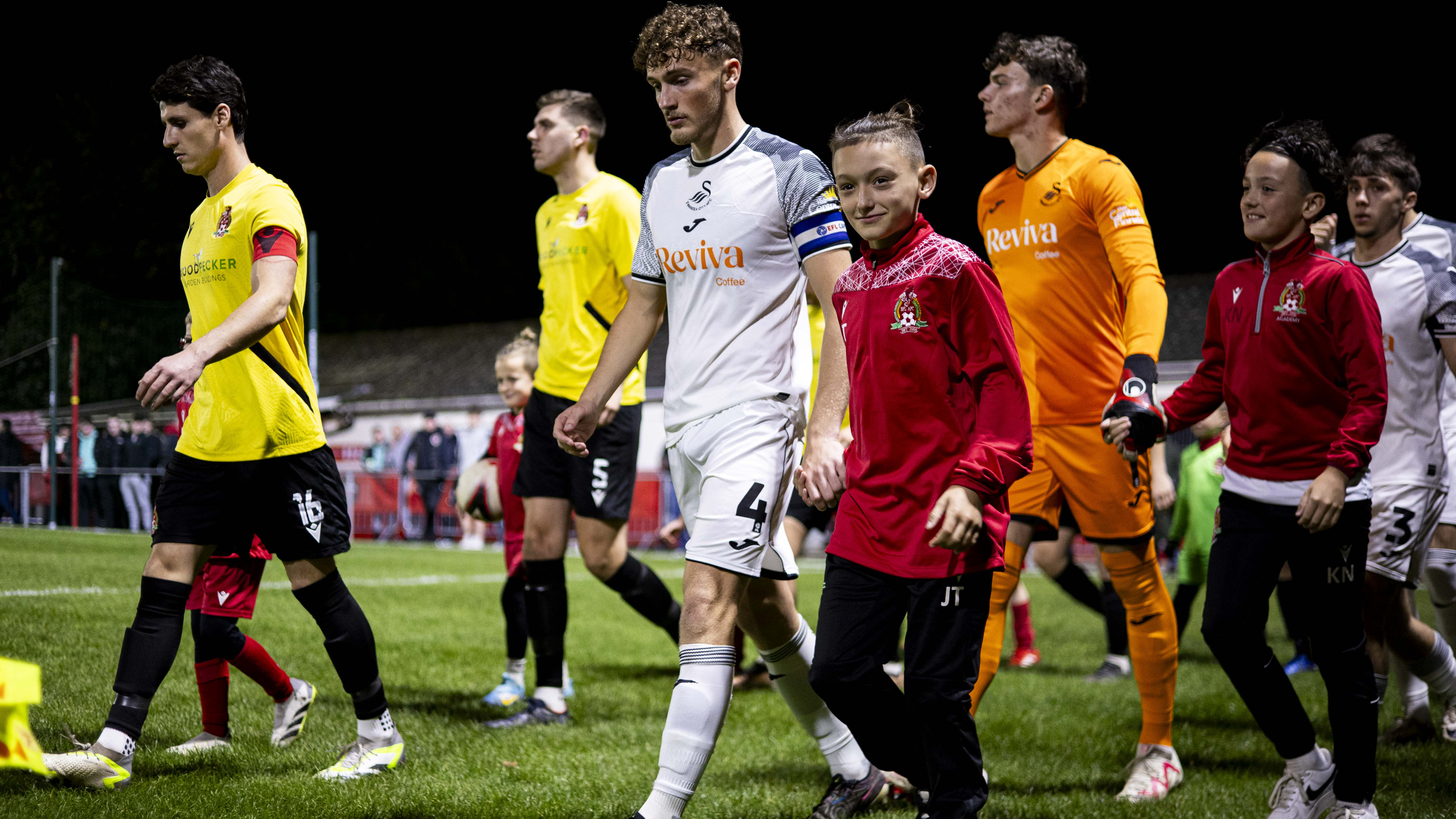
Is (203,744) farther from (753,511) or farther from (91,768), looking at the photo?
(753,511)

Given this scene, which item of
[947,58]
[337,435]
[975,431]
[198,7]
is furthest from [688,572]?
[337,435]

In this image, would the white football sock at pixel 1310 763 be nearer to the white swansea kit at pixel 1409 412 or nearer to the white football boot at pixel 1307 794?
the white football boot at pixel 1307 794

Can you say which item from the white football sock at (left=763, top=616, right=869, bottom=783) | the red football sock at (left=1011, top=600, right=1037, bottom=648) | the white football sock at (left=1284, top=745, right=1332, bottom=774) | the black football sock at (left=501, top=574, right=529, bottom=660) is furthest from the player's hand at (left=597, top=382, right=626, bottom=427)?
the red football sock at (left=1011, top=600, right=1037, bottom=648)

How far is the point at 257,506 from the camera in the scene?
3801 mm

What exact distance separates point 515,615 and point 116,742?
8.50 feet

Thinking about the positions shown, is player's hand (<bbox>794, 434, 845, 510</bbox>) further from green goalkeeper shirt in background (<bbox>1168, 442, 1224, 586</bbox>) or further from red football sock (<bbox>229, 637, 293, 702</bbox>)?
green goalkeeper shirt in background (<bbox>1168, 442, 1224, 586</bbox>)

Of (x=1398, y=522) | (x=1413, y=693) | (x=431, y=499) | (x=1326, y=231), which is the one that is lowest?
(x=431, y=499)

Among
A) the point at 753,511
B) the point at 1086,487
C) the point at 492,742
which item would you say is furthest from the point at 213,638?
the point at 1086,487

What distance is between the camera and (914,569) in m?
2.87

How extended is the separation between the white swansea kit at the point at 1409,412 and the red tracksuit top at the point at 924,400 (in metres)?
2.35

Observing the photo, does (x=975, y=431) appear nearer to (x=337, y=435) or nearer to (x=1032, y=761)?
(x=1032, y=761)

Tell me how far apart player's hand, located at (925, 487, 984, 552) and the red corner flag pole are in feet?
14.3

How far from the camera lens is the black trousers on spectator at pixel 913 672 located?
111 inches

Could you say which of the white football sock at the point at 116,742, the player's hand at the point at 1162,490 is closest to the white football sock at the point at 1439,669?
the player's hand at the point at 1162,490
